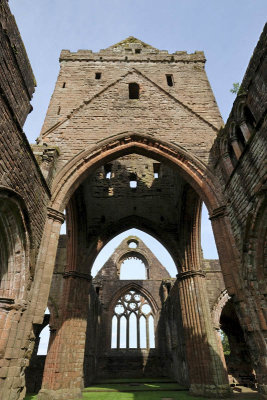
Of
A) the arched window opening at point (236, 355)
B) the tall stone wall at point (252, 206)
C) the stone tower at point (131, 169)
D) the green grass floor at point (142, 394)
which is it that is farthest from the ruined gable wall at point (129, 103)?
the arched window opening at point (236, 355)

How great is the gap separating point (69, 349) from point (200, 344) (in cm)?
437

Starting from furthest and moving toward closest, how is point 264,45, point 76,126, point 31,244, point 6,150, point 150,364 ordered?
point 150,364 < point 76,126 < point 31,244 < point 264,45 < point 6,150

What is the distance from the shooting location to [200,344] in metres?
→ 8.33

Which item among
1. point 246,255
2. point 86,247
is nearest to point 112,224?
point 86,247

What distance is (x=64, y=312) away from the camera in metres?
8.85

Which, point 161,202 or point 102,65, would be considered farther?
point 161,202

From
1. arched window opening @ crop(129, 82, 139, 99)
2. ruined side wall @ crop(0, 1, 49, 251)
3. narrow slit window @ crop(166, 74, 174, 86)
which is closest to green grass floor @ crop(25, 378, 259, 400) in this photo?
ruined side wall @ crop(0, 1, 49, 251)

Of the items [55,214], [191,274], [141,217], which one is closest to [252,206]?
[55,214]

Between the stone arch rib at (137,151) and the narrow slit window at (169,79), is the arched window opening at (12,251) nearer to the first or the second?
the stone arch rib at (137,151)

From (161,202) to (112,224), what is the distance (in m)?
2.50

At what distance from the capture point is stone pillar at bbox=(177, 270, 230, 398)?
7.70 metres

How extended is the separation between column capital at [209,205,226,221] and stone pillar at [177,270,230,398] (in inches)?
167

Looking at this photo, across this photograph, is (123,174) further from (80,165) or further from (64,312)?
(64,312)

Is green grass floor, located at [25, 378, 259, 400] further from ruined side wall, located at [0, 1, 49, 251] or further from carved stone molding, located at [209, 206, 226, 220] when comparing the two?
ruined side wall, located at [0, 1, 49, 251]
